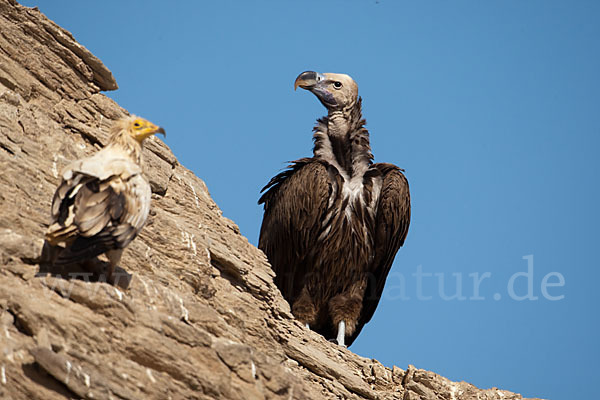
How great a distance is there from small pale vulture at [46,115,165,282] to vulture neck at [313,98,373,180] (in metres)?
6.25

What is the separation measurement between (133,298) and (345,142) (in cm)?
652

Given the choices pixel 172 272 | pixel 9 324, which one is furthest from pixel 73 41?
pixel 9 324

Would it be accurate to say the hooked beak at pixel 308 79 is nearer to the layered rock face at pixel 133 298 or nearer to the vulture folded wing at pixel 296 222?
the vulture folded wing at pixel 296 222

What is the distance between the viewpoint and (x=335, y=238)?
38.5 ft

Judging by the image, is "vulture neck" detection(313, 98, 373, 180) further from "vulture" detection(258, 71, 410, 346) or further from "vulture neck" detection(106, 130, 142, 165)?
"vulture neck" detection(106, 130, 142, 165)

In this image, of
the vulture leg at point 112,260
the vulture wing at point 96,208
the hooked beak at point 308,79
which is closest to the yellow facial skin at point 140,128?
the vulture wing at point 96,208

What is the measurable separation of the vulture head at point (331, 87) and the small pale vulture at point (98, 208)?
7145 mm

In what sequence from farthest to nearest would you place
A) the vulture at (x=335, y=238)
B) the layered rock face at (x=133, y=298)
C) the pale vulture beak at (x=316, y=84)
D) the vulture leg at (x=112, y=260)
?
the pale vulture beak at (x=316, y=84)
the vulture at (x=335, y=238)
the vulture leg at (x=112, y=260)
the layered rock face at (x=133, y=298)

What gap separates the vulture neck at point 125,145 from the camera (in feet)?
21.0

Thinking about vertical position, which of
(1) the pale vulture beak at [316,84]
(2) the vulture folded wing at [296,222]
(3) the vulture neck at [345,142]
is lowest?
(2) the vulture folded wing at [296,222]

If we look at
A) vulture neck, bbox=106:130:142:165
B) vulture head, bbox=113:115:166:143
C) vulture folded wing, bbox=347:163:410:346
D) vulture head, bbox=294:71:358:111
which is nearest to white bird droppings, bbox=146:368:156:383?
vulture neck, bbox=106:130:142:165

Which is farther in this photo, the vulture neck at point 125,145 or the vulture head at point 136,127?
the vulture head at point 136,127

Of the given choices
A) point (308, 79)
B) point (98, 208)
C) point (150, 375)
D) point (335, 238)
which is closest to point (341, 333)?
point (335, 238)

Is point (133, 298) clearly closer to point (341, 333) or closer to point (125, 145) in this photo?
point (125, 145)
